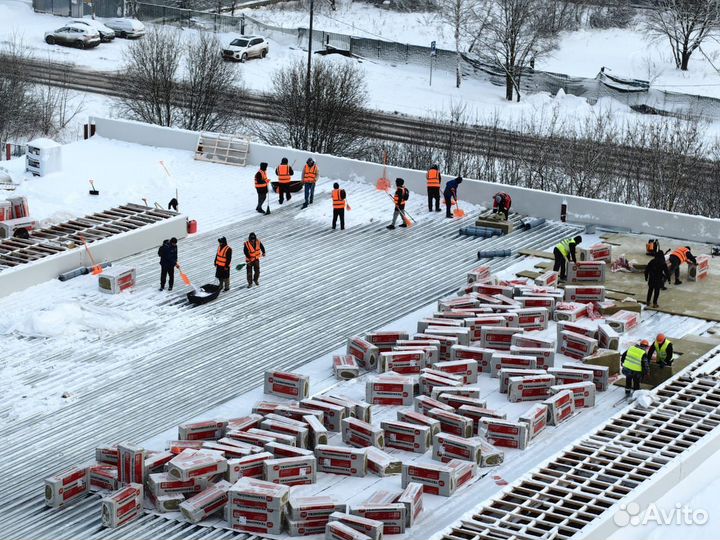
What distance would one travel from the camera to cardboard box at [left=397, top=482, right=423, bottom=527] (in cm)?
1923

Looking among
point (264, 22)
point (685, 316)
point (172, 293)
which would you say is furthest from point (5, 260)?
point (264, 22)

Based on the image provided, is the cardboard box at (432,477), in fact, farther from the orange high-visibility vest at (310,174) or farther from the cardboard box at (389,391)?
the orange high-visibility vest at (310,174)

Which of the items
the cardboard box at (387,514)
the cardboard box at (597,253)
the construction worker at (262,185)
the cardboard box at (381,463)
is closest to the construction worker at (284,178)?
the construction worker at (262,185)

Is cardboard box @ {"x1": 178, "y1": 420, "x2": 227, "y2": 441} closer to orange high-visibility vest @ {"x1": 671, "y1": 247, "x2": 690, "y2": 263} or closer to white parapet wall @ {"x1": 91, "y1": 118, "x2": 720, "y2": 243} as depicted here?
orange high-visibility vest @ {"x1": 671, "y1": 247, "x2": 690, "y2": 263}

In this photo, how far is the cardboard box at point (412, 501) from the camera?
1923 centimetres

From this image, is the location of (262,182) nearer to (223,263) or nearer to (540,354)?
(223,263)

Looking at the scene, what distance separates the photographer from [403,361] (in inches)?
975

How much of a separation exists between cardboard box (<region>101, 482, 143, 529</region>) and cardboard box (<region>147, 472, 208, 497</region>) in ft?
0.69

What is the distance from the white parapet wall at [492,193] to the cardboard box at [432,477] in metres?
14.7

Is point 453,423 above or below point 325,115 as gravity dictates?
below

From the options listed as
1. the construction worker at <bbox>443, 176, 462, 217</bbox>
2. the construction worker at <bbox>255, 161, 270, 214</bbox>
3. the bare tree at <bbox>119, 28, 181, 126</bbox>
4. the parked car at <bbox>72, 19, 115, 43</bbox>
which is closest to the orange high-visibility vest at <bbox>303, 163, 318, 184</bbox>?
the construction worker at <bbox>255, 161, 270, 214</bbox>

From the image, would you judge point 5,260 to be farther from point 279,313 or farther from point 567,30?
point 567,30

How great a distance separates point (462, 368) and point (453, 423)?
2.44m

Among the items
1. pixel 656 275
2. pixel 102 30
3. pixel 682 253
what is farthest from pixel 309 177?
pixel 102 30
